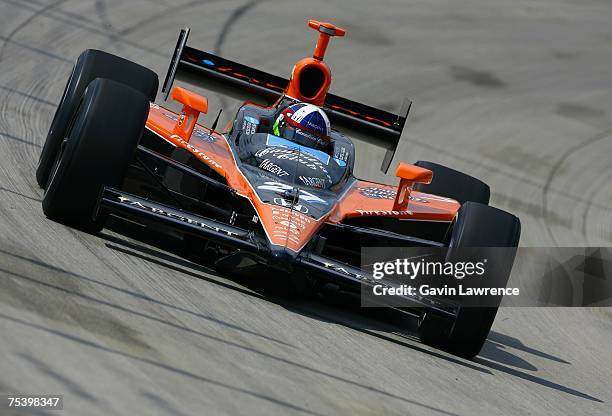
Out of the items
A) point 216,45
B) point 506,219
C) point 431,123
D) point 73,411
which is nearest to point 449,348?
point 506,219

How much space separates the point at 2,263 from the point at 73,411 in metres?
2.40

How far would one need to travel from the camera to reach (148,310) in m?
7.61

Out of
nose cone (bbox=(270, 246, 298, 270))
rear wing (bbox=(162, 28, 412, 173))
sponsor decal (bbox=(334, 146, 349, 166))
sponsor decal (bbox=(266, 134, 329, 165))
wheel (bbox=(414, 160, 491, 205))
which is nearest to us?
nose cone (bbox=(270, 246, 298, 270))

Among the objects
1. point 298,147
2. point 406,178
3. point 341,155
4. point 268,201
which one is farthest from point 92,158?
point 341,155

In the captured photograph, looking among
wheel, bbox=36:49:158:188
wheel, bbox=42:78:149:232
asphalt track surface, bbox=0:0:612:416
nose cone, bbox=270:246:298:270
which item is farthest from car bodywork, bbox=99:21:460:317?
asphalt track surface, bbox=0:0:612:416

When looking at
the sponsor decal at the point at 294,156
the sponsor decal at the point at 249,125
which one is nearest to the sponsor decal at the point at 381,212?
the sponsor decal at the point at 294,156

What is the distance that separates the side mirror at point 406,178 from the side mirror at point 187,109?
1.75 m

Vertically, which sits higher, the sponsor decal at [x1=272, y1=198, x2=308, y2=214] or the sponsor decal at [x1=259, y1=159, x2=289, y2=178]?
the sponsor decal at [x1=259, y1=159, x2=289, y2=178]

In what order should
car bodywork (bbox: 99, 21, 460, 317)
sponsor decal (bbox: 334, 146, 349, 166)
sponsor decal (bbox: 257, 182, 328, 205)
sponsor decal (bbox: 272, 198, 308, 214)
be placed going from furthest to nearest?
sponsor decal (bbox: 334, 146, 349, 166)
sponsor decal (bbox: 257, 182, 328, 205)
sponsor decal (bbox: 272, 198, 308, 214)
car bodywork (bbox: 99, 21, 460, 317)

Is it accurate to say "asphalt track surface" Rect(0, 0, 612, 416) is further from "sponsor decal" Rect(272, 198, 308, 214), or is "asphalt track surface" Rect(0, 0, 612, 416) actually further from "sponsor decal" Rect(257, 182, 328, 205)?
"sponsor decal" Rect(257, 182, 328, 205)

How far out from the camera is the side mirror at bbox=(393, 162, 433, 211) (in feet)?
33.8

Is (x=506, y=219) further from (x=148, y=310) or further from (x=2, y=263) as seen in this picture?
(x=2, y=263)

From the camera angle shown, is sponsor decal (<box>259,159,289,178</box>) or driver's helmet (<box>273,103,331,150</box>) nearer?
sponsor decal (<box>259,159,289,178</box>)

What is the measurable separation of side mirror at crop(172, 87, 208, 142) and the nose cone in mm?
1957
